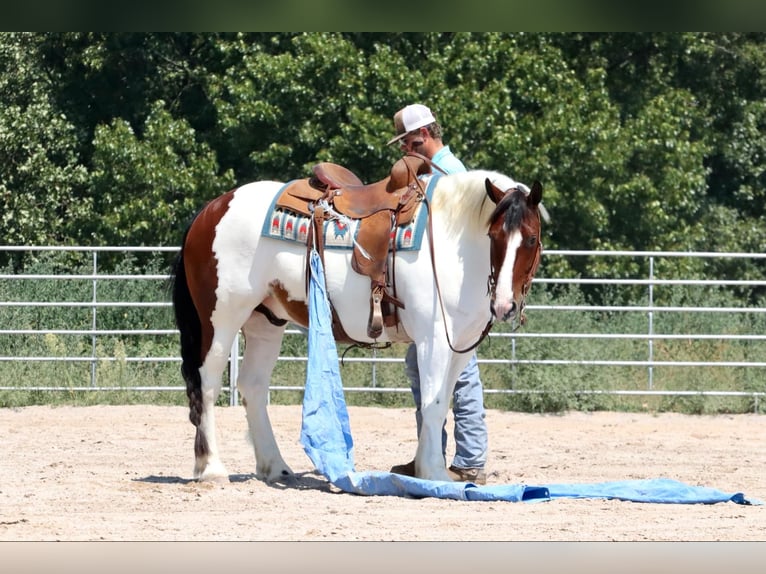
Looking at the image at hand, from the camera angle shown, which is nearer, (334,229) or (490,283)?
(490,283)

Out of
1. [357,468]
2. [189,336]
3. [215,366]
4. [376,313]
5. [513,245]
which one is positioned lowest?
[357,468]

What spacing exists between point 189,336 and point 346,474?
1168 mm

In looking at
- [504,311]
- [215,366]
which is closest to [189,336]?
[215,366]

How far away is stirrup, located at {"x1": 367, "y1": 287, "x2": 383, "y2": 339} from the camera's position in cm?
568

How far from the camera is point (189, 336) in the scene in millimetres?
6223

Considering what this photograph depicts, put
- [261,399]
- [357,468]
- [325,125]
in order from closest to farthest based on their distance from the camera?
1. [261,399]
2. [357,468]
3. [325,125]

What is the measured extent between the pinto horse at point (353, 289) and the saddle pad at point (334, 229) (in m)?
0.03

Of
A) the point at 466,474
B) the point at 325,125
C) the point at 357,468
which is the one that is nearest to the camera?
the point at 466,474

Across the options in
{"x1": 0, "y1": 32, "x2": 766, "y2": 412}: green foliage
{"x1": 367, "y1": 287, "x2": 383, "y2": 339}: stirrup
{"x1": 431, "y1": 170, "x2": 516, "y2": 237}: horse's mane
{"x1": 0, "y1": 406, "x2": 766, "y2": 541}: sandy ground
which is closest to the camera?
{"x1": 0, "y1": 406, "x2": 766, "y2": 541}: sandy ground

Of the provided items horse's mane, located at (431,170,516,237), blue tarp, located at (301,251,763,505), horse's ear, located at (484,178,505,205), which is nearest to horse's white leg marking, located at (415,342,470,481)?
blue tarp, located at (301,251,763,505)

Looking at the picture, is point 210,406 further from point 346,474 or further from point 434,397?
point 434,397

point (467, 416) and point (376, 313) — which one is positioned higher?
point (376, 313)

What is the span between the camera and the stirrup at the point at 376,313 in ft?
18.6

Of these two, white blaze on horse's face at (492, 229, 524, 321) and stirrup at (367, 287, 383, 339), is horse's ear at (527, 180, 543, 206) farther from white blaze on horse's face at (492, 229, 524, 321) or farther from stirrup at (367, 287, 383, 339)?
stirrup at (367, 287, 383, 339)
